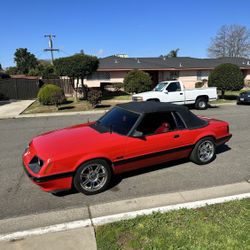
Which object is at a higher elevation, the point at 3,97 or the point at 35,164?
the point at 35,164

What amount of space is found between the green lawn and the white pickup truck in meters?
11.8

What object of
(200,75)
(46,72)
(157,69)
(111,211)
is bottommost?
(111,211)

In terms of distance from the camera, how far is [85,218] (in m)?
4.41

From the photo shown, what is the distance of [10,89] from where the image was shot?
2517 cm

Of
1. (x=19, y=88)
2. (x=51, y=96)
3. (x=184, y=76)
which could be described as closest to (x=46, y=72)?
(x=19, y=88)

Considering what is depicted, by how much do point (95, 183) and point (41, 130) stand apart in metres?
7.03

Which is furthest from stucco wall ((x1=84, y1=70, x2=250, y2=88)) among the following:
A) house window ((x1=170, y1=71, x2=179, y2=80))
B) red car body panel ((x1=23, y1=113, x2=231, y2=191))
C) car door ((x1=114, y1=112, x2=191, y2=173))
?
car door ((x1=114, y1=112, x2=191, y2=173))

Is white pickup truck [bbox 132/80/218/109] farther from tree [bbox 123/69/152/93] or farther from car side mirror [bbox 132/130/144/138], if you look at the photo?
car side mirror [bbox 132/130/144/138]

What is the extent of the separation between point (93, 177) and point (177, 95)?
1210 centimetres

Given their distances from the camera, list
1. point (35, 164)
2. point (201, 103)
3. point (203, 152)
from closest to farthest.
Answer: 1. point (35, 164)
2. point (203, 152)
3. point (201, 103)

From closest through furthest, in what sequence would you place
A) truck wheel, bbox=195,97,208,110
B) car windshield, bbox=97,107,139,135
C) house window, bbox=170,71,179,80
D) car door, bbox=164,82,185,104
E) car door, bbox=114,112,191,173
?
car door, bbox=114,112,191,173 → car windshield, bbox=97,107,139,135 → car door, bbox=164,82,185,104 → truck wheel, bbox=195,97,208,110 → house window, bbox=170,71,179,80

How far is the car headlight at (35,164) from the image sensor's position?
4849 mm

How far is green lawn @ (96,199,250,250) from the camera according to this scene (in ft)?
11.8

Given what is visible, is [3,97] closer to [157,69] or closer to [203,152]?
[157,69]
